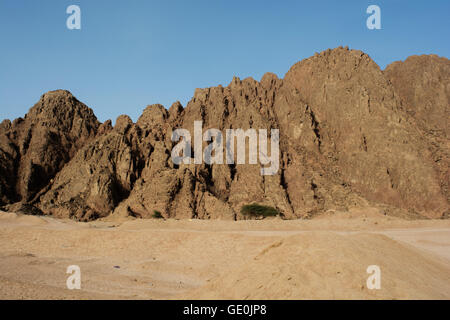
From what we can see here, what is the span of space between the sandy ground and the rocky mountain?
70.7ft

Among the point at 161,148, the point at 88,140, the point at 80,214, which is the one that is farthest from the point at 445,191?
the point at 88,140

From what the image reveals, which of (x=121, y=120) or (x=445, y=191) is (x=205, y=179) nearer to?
(x=121, y=120)

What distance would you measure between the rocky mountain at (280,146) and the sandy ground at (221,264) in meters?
21.5

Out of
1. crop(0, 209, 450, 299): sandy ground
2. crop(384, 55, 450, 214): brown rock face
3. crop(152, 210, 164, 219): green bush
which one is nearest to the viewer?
crop(0, 209, 450, 299): sandy ground

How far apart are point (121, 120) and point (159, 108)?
6.57 m

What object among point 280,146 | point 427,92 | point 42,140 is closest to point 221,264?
point 280,146

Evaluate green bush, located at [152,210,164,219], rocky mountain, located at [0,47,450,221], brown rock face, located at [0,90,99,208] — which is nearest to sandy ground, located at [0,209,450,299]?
green bush, located at [152,210,164,219]

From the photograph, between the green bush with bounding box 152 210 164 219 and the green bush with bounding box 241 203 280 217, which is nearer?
the green bush with bounding box 152 210 164 219

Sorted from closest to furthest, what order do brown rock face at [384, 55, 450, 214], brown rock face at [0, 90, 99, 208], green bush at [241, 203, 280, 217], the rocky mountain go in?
1. green bush at [241, 203, 280, 217]
2. the rocky mountain
3. brown rock face at [0, 90, 99, 208]
4. brown rock face at [384, 55, 450, 214]

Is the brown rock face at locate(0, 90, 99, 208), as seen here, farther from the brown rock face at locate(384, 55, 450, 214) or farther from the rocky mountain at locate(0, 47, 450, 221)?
the brown rock face at locate(384, 55, 450, 214)

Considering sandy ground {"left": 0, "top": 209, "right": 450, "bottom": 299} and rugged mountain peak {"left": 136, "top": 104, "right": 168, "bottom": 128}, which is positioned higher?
rugged mountain peak {"left": 136, "top": 104, "right": 168, "bottom": 128}

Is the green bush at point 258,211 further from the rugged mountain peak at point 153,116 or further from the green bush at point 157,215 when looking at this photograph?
the rugged mountain peak at point 153,116

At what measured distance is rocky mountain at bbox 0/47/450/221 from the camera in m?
44.7

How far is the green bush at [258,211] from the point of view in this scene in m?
40.5
